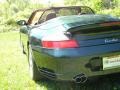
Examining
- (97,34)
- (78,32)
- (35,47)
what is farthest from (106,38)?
(35,47)

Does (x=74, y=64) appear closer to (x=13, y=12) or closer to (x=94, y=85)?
(x=94, y=85)

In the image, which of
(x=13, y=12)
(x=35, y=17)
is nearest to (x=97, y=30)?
(x=35, y=17)

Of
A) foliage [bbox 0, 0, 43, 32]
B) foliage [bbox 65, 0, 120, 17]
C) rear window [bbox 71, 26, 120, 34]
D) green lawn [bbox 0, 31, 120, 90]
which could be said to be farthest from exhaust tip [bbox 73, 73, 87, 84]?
foliage [bbox 0, 0, 43, 32]

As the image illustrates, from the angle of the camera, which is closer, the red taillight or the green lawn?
the red taillight

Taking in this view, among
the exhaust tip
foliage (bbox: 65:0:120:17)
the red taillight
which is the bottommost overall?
foliage (bbox: 65:0:120:17)

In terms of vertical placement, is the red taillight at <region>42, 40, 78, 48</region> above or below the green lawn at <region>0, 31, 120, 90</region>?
above

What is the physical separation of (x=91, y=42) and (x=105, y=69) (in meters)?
0.43

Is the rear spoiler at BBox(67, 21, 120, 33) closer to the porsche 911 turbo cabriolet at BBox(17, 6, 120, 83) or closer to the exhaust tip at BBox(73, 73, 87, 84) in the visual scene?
the porsche 911 turbo cabriolet at BBox(17, 6, 120, 83)

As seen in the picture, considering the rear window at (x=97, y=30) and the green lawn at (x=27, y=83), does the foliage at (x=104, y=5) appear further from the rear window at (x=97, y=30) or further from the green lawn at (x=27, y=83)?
the rear window at (x=97, y=30)

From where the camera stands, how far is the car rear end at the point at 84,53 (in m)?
4.14

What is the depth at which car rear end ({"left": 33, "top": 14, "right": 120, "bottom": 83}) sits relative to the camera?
4.14 meters

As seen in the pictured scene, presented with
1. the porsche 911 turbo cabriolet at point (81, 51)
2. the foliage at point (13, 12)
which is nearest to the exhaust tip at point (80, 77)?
the porsche 911 turbo cabriolet at point (81, 51)

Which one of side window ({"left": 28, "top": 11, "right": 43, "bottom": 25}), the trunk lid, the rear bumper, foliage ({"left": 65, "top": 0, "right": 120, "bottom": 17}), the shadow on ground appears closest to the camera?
the rear bumper

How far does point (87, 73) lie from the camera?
13.9 ft
